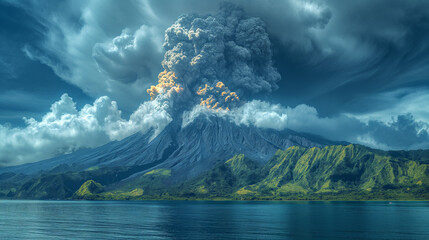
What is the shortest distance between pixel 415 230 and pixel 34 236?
331ft

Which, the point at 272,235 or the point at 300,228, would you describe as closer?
the point at 272,235

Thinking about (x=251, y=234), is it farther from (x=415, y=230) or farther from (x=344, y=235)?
(x=415, y=230)

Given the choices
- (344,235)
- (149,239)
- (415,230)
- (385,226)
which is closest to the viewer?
(149,239)

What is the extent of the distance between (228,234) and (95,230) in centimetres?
3833

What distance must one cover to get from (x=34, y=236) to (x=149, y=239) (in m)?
30.4

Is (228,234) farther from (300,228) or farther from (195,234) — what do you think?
(300,228)

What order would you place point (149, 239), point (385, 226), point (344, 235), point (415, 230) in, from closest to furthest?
point (149, 239)
point (344, 235)
point (415, 230)
point (385, 226)

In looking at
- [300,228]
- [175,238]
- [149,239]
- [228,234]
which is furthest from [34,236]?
[300,228]

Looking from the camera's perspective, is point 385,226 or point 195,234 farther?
point 385,226

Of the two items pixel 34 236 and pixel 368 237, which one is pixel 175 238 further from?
pixel 368 237

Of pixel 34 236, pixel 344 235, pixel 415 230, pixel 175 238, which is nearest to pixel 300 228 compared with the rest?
pixel 344 235

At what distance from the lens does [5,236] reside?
8256 centimetres

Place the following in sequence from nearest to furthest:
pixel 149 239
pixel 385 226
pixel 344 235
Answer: pixel 149 239 < pixel 344 235 < pixel 385 226

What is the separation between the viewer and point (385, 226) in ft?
331
